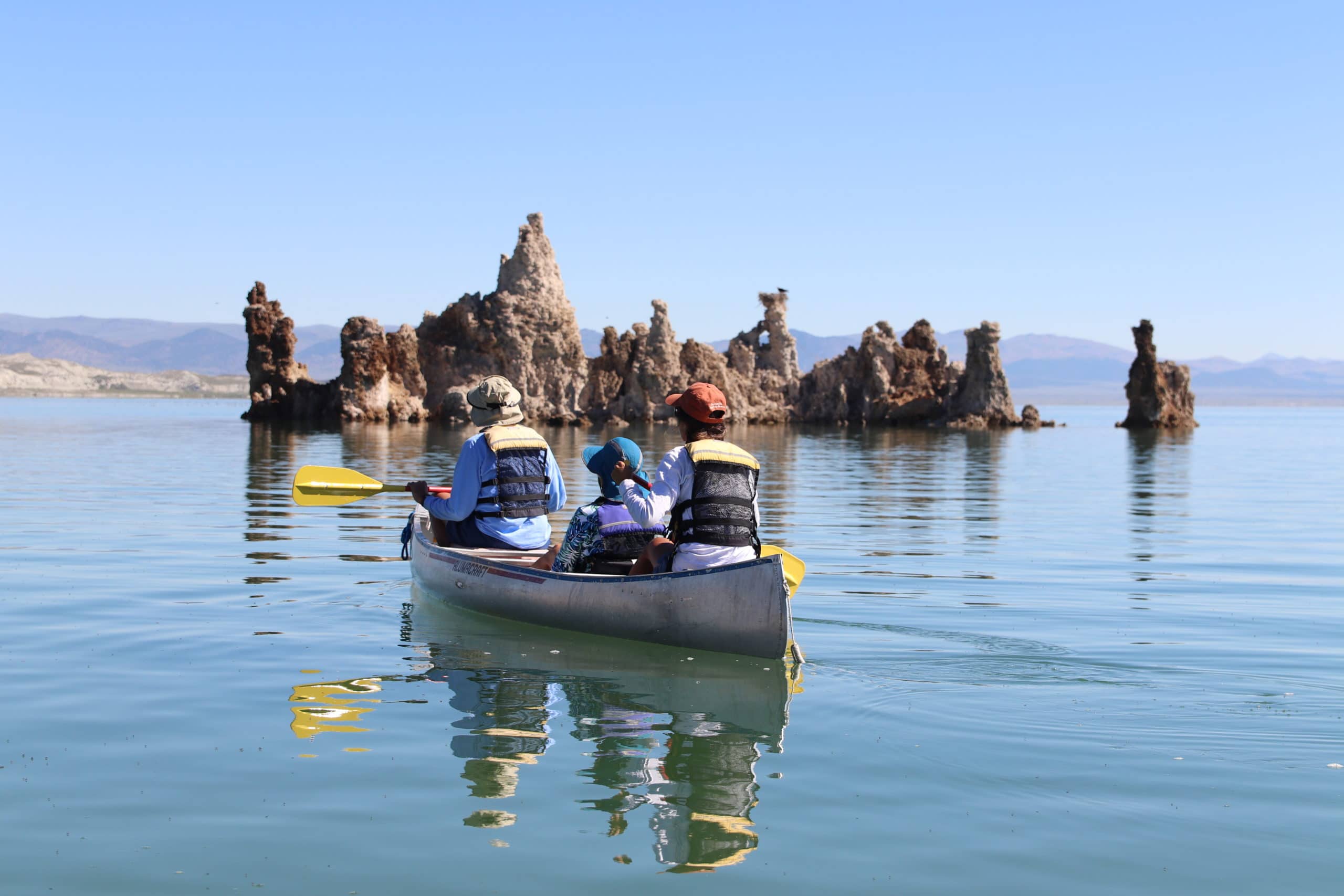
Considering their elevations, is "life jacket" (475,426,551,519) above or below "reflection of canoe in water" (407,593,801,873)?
above

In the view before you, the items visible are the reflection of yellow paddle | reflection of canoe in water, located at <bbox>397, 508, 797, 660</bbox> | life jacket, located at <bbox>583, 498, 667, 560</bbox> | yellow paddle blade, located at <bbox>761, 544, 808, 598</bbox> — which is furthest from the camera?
the reflection of yellow paddle

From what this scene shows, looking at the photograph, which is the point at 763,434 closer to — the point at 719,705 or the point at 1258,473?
the point at 1258,473

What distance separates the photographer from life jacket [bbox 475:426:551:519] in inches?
496

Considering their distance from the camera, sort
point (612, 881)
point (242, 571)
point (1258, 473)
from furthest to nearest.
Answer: point (1258, 473)
point (242, 571)
point (612, 881)

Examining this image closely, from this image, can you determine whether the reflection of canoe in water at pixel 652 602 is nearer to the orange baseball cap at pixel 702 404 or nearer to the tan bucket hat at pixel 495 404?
the orange baseball cap at pixel 702 404

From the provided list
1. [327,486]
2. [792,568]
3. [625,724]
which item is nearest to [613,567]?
[792,568]

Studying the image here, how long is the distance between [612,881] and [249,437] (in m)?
60.3

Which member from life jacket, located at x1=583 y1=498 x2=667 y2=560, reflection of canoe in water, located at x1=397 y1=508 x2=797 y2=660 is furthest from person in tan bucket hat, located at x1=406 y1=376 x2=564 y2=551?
life jacket, located at x1=583 y1=498 x2=667 y2=560

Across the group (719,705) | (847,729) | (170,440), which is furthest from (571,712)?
(170,440)

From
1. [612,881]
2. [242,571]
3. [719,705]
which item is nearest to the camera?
[612,881]

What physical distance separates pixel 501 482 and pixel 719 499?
367 cm

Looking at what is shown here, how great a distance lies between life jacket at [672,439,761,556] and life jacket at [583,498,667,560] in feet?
3.38

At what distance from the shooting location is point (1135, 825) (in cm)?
636

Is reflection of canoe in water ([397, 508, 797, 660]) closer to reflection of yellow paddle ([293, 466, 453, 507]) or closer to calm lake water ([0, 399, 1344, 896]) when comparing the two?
calm lake water ([0, 399, 1344, 896])
